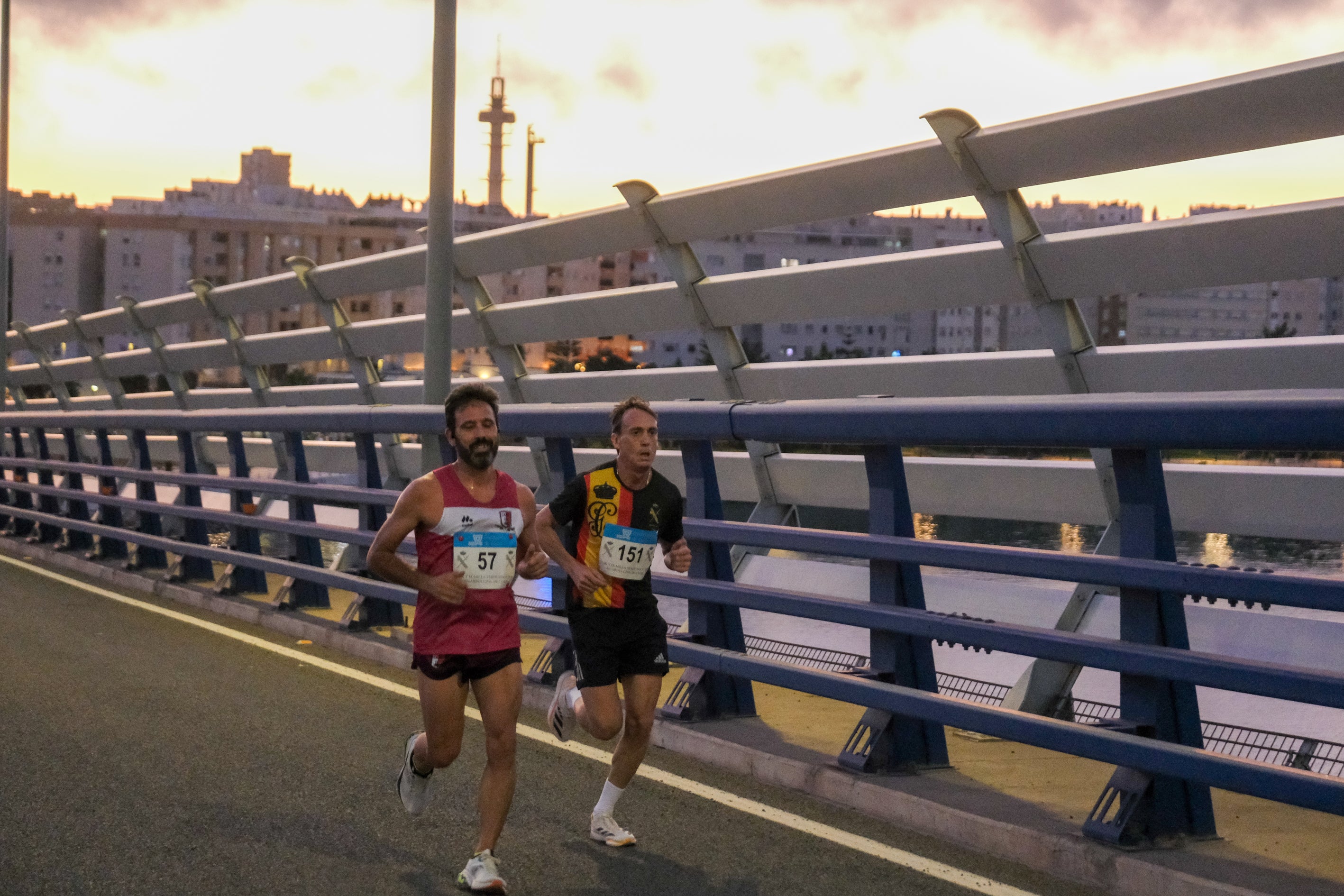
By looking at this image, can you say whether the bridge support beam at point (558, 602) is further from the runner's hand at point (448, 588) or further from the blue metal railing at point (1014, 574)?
the runner's hand at point (448, 588)

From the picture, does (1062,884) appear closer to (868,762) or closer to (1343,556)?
(868,762)

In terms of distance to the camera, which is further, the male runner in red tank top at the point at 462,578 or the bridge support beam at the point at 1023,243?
the bridge support beam at the point at 1023,243

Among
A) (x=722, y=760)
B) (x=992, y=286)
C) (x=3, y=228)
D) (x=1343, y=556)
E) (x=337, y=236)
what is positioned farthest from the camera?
(x=337, y=236)

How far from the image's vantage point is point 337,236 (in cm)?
19275

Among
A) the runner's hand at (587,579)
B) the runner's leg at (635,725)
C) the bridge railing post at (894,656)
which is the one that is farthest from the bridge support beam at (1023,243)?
the runner's hand at (587,579)

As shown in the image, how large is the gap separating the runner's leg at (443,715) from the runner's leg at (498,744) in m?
0.08

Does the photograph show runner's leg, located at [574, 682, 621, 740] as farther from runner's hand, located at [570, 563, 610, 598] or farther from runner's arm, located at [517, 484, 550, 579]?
runner's arm, located at [517, 484, 550, 579]

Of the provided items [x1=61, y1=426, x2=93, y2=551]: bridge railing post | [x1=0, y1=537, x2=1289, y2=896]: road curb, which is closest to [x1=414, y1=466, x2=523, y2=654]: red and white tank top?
Result: [x1=0, y1=537, x2=1289, y2=896]: road curb

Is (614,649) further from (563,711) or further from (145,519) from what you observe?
(145,519)

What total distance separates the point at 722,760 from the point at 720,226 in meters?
4.98

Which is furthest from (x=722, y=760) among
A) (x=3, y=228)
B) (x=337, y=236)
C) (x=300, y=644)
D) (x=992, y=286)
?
(x=337, y=236)

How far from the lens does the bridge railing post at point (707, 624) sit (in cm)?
778

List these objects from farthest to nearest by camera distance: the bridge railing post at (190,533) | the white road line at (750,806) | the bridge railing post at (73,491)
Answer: the bridge railing post at (73,491) → the bridge railing post at (190,533) → the white road line at (750,806)

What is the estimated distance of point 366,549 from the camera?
1079 centimetres
